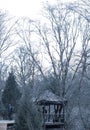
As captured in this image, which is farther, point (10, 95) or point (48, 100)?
point (10, 95)

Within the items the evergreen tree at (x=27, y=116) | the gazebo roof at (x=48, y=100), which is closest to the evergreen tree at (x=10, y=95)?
the gazebo roof at (x=48, y=100)

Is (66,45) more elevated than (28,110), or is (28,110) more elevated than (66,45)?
(66,45)

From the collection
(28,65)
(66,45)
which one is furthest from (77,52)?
(28,65)

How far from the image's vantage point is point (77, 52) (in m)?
37.1

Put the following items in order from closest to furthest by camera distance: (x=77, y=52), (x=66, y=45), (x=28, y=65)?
1. (x=77, y=52)
2. (x=66, y=45)
3. (x=28, y=65)

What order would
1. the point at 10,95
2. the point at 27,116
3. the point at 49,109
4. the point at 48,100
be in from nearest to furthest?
1. the point at 27,116
2. the point at 48,100
3. the point at 10,95
4. the point at 49,109

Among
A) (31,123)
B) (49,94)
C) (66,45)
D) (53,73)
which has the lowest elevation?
(31,123)

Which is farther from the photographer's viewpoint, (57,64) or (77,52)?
(57,64)

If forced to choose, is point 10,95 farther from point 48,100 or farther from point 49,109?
point 49,109

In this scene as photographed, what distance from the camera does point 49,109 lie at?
31781 millimetres

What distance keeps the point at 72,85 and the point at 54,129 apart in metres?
9.12

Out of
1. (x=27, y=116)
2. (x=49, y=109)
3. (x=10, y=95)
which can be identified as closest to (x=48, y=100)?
(x=49, y=109)

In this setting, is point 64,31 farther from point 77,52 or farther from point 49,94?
point 49,94

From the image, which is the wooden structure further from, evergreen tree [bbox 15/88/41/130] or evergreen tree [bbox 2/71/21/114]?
evergreen tree [bbox 15/88/41/130]
